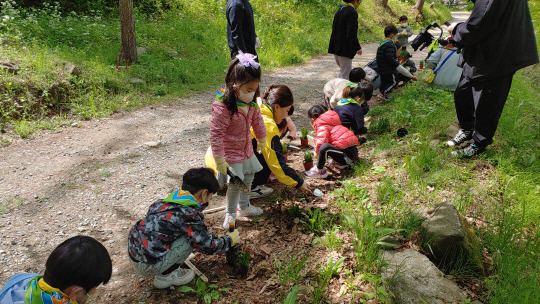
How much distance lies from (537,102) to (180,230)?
653cm

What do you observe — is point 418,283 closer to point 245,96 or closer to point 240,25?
point 245,96

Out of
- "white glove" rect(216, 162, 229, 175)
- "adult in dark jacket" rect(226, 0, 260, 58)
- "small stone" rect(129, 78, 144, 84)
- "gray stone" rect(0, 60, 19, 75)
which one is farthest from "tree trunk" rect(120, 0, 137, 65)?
"white glove" rect(216, 162, 229, 175)

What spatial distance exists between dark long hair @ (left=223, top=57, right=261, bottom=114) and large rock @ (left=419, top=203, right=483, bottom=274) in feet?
6.46

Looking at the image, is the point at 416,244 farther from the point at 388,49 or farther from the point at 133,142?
the point at 388,49

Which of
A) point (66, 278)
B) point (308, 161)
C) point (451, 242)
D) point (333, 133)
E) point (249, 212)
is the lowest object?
point (249, 212)

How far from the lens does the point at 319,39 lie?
1231cm

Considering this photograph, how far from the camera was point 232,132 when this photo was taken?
3031 millimetres

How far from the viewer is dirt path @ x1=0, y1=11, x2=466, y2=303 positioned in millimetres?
3018

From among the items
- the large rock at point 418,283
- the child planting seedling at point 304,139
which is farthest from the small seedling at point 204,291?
the child planting seedling at point 304,139

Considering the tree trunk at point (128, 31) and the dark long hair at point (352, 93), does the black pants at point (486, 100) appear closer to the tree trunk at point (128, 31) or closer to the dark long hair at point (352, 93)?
the dark long hair at point (352, 93)

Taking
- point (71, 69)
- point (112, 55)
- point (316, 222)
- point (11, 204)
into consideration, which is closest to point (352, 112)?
point (316, 222)

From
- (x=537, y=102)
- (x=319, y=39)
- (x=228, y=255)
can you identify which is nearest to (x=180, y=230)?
(x=228, y=255)

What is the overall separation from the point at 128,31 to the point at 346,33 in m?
4.70

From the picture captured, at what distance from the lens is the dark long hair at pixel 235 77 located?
108 inches
